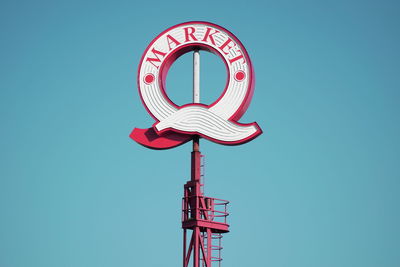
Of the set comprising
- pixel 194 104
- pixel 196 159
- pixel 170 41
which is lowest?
pixel 196 159

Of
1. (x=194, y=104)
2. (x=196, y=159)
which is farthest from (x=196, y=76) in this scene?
(x=196, y=159)

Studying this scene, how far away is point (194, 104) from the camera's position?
63.9 m

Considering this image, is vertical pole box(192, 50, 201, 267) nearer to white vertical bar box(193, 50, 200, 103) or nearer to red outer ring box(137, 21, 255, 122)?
white vertical bar box(193, 50, 200, 103)

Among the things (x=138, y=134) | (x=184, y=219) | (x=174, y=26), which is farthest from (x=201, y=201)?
(x=174, y=26)

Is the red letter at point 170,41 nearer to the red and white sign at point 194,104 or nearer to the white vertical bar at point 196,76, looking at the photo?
the red and white sign at point 194,104

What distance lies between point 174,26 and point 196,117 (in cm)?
578

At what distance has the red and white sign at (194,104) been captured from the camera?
63.2 m

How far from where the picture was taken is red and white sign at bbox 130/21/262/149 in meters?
63.2

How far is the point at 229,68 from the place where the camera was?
2534 inches

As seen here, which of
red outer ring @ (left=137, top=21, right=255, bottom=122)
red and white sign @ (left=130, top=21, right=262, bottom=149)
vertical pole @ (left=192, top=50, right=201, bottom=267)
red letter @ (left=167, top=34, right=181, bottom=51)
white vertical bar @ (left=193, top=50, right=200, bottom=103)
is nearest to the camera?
vertical pole @ (left=192, top=50, right=201, bottom=267)

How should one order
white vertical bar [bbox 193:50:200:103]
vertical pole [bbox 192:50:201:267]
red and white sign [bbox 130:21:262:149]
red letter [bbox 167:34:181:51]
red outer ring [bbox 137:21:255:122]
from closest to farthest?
vertical pole [bbox 192:50:201:267]
red and white sign [bbox 130:21:262:149]
red outer ring [bbox 137:21:255:122]
white vertical bar [bbox 193:50:200:103]
red letter [bbox 167:34:181:51]

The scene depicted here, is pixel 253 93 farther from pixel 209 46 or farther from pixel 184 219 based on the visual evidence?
pixel 184 219

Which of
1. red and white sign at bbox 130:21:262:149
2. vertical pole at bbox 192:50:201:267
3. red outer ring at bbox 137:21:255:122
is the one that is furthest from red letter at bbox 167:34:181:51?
vertical pole at bbox 192:50:201:267

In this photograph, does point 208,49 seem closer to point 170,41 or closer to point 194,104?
point 170,41
